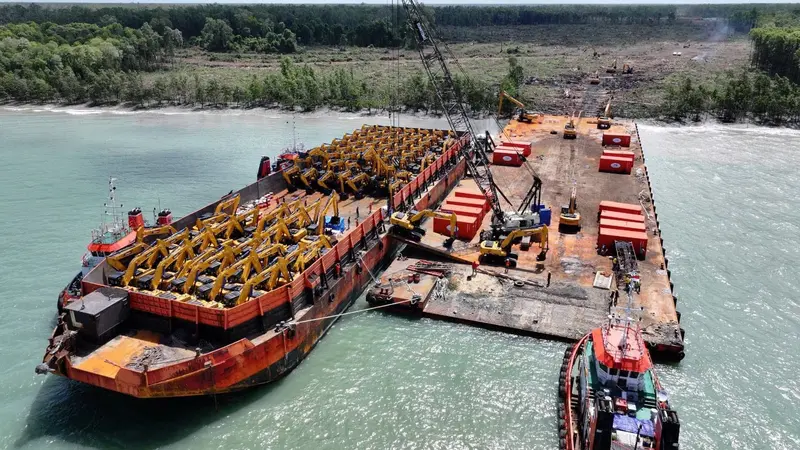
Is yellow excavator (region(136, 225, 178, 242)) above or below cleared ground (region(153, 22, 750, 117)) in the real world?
below

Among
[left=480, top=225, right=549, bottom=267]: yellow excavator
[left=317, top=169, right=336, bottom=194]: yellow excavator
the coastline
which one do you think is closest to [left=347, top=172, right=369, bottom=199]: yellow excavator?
[left=317, top=169, right=336, bottom=194]: yellow excavator

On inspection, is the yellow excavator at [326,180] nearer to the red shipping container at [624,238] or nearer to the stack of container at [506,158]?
the stack of container at [506,158]

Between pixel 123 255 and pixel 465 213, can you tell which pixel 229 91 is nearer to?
pixel 465 213

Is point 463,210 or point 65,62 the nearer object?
point 463,210

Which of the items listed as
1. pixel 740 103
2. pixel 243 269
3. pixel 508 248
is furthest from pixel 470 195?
pixel 740 103

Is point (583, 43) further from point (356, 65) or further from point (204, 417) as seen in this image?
point (204, 417)

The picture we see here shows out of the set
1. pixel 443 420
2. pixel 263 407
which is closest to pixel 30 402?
pixel 263 407

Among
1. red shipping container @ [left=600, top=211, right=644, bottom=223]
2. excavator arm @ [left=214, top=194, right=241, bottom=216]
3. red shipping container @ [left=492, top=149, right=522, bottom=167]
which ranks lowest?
red shipping container @ [left=600, top=211, right=644, bottom=223]

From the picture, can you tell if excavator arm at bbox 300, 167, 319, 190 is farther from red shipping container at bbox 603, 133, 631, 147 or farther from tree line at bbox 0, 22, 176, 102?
tree line at bbox 0, 22, 176, 102
